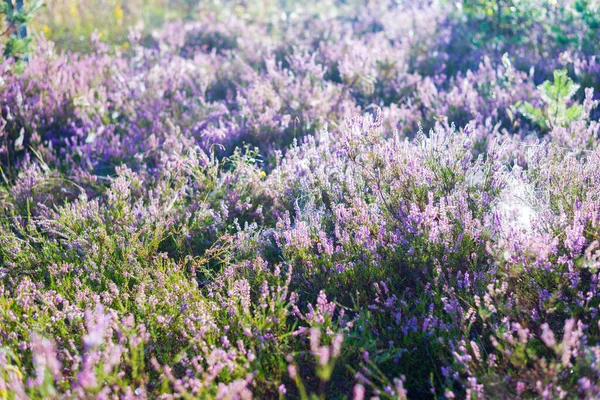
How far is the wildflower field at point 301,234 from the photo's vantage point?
1.98m

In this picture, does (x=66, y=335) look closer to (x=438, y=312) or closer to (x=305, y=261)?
(x=305, y=261)

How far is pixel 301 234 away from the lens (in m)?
2.61

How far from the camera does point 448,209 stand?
8.45 feet

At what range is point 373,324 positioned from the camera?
2242 millimetres

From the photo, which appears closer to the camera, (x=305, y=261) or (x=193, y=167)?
(x=305, y=261)

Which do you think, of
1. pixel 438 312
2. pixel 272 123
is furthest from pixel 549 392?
pixel 272 123

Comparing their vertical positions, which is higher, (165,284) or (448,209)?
(448,209)

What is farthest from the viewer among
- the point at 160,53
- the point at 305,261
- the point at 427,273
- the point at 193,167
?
the point at 160,53

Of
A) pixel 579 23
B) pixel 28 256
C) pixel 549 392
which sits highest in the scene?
pixel 579 23

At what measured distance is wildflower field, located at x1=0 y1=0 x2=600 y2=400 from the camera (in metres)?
1.98

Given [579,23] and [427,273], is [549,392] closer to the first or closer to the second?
[427,273]

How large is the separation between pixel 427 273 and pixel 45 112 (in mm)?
3449

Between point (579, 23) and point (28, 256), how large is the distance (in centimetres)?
585

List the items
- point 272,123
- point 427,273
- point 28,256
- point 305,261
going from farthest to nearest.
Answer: point 272,123
point 28,256
point 305,261
point 427,273
